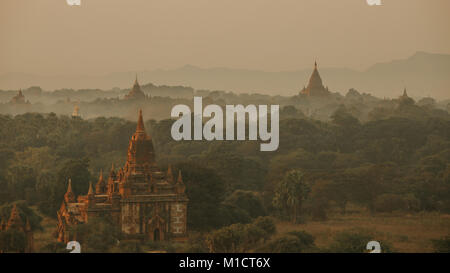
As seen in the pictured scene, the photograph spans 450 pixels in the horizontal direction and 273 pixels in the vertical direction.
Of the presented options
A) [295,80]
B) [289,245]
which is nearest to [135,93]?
[295,80]

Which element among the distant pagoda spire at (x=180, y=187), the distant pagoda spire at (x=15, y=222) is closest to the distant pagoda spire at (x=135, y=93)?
the distant pagoda spire at (x=180, y=187)

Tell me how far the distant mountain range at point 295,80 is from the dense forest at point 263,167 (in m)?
3.85

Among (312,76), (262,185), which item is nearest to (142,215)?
(262,185)

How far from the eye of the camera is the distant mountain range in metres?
99.4

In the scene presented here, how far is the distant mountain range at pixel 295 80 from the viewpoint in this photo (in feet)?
326

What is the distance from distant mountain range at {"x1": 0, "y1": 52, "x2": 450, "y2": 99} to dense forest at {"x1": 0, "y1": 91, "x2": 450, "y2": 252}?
152 inches

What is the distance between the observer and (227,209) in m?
63.8

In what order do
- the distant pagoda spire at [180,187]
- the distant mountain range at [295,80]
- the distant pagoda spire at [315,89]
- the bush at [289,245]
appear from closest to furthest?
the bush at [289,245], the distant pagoda spire at [180,187], the distant mountain range at [295,80], the distant pagoda spire at [315,89]

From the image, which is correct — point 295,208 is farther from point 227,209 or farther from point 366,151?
point 366,151

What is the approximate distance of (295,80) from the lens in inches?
4269

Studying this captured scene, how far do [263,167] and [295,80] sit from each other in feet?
84.0

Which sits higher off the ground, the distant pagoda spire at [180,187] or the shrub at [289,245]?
the distant pagoda spire at [180,187]

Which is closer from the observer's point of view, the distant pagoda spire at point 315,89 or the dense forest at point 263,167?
the dense forest at point 263,167

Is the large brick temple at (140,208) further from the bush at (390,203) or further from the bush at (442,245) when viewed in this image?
the bush at (390,203)
